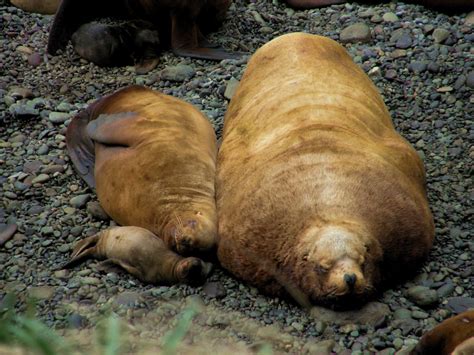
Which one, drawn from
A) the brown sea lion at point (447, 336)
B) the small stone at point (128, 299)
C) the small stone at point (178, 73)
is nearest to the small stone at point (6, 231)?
the small stone at point (128, 299)

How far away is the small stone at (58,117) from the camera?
6547mm

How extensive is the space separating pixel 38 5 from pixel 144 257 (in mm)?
4302

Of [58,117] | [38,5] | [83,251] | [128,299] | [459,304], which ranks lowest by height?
[38,5]

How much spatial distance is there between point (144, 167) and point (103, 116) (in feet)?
2.67

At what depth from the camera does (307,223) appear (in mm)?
4488

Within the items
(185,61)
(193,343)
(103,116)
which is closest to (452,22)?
(185,61)

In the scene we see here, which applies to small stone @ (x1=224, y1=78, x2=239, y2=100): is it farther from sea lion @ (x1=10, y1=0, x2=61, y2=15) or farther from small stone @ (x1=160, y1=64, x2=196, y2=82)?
sea lion @ (x1=10, y1=0, x2=61, y2=15)

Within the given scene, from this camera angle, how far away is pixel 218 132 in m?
6.09

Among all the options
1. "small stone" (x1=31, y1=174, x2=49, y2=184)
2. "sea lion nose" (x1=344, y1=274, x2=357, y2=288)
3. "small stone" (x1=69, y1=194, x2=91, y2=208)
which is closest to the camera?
"sea lion nose" (x1=344, y1=274, x2=357, y2=288)

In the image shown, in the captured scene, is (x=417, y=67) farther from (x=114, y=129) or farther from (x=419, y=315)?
(x=419, y=315)

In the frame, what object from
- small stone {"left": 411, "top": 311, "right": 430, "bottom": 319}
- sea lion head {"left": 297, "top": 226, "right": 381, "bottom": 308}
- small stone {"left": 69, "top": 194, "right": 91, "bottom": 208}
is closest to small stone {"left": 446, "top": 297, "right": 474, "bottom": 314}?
small stone {"left": 411, "top": 311, "right": 430, "bottom": 319}

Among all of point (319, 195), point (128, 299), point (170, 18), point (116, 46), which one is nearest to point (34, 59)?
point (116, 46)

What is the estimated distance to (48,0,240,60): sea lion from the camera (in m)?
7.41

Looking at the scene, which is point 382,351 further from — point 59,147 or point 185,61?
point 185,61
